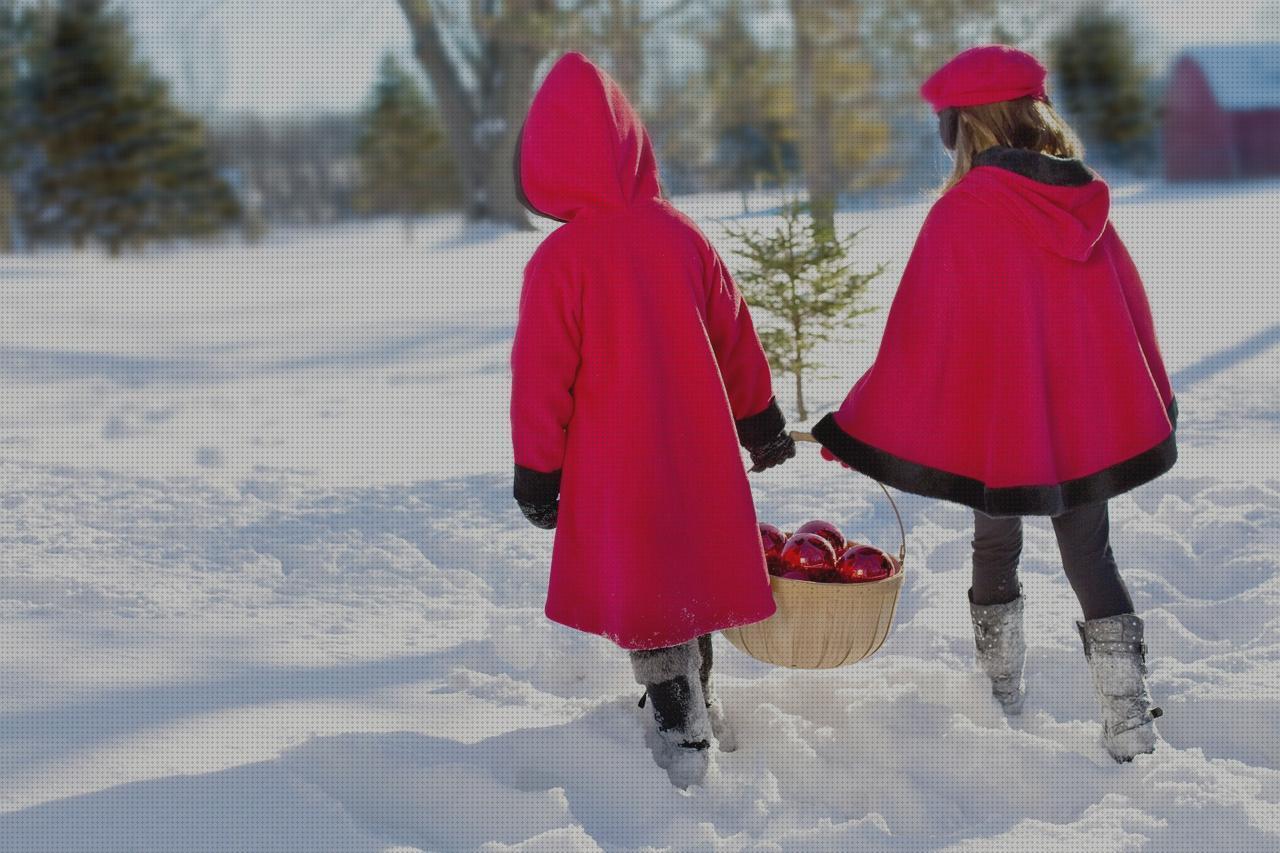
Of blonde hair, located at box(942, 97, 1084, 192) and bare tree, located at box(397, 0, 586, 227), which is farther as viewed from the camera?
bare tree, located at box(397, 0, 586, 227)

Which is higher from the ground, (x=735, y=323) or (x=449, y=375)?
(x=735, y=323)

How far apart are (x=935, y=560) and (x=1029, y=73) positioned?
2.19 m

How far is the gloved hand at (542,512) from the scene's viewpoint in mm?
2854

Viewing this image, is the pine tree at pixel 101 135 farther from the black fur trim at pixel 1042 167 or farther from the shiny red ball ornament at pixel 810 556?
the black fur trim at pixel 1042 167

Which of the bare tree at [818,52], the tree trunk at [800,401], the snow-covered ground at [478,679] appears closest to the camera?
the snow-covered ground at [478,679]

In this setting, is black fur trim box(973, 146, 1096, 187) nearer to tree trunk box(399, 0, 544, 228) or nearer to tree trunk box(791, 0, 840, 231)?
tree trunk box(791, 0, 840, 231)

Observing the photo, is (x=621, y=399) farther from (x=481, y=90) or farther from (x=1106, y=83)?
(x=1106, y=83)

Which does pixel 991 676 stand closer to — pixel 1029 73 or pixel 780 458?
pixel 780 458

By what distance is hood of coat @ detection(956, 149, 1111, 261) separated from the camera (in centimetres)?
270

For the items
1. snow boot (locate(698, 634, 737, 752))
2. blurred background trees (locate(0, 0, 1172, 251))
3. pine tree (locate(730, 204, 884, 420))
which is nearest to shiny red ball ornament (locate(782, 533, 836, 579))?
snow boot (locate(698, 634, 737, 752))

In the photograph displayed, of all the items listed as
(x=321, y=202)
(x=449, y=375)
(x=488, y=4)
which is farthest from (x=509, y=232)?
(x=321, y=202)

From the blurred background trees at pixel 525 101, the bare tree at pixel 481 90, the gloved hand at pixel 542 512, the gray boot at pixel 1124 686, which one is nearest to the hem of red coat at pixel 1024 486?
the gray boot at pixel 1124 686

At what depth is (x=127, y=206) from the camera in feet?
116

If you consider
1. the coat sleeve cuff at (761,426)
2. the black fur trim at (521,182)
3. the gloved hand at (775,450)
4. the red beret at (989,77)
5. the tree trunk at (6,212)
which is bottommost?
the gloved hand at (775,450)
